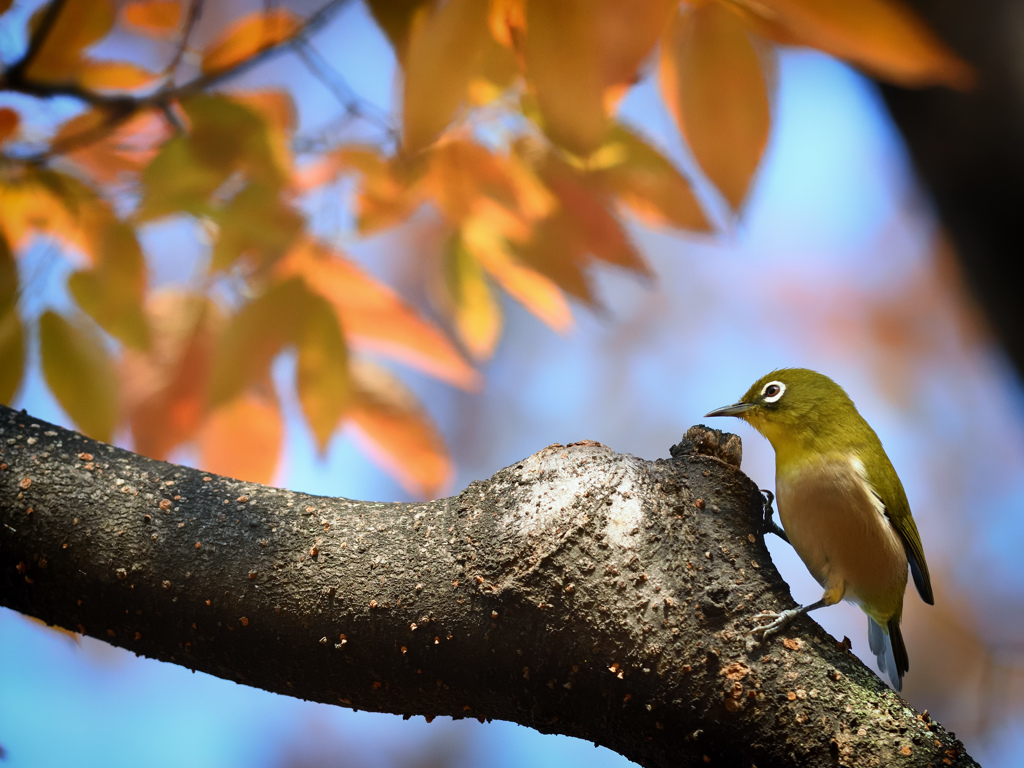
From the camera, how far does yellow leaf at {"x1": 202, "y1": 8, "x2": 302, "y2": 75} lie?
1.46 metres

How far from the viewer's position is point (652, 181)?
4.41 feet

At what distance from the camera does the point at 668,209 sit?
1.34 m

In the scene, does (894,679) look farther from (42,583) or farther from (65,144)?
(65,144)

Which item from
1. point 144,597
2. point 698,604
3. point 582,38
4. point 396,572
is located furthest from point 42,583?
point 582,38

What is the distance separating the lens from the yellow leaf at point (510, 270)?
143 centimetres

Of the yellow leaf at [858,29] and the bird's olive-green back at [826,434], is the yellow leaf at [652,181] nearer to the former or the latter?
the yellow leaf at [858,29]

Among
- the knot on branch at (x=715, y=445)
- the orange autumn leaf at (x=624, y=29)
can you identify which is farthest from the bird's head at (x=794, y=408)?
the orange autumn leaf at (x=624, y=29)

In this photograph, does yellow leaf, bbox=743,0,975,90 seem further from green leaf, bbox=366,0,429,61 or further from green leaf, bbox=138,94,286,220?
green leaf, bbox=138,94,286,220

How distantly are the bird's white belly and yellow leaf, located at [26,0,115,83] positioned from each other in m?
1.40

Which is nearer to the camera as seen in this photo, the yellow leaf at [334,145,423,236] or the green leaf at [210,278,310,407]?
the green leaf at [210,278,310,407]

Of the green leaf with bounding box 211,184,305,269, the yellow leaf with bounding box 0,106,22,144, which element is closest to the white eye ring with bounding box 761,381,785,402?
the green leaf with bounding box 211,184,305,269

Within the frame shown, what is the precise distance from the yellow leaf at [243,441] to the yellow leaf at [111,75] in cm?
66

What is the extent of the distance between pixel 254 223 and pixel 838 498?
1.13 meters

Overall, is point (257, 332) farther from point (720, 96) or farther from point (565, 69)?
point (720, 96)
